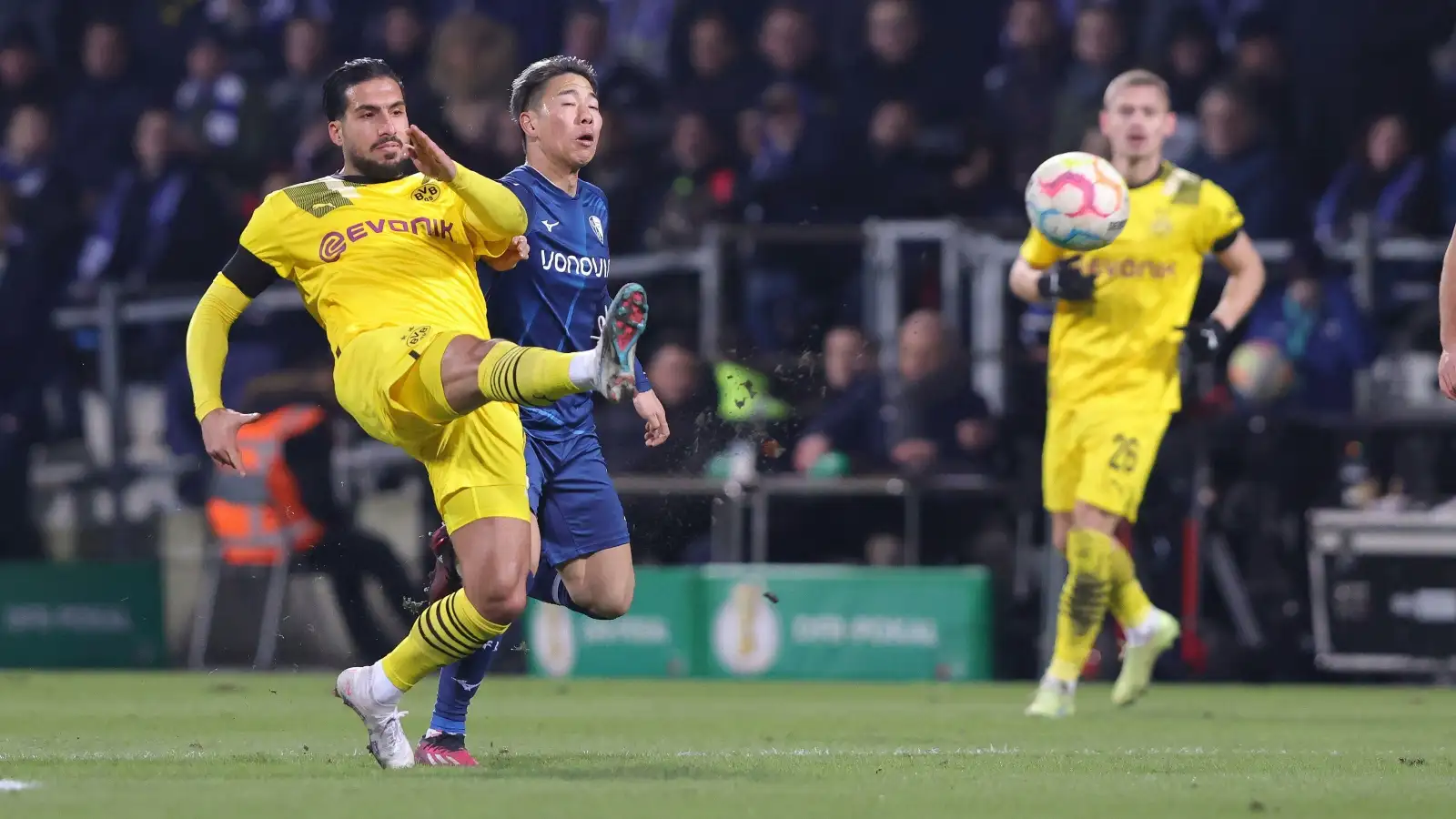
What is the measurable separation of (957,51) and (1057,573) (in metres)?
3.89

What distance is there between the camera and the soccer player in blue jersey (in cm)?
703

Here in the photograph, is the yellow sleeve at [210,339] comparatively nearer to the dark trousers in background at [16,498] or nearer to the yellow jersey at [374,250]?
the yellow jersey at [374,250]

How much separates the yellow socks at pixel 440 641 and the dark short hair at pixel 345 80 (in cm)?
152

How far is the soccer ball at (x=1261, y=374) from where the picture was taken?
40.0ft

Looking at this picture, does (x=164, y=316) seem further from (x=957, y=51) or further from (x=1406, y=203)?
(x=1406, y=203)

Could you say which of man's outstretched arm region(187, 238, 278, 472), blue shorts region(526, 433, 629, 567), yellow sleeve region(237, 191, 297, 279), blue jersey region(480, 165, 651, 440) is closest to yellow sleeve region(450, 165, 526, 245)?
blue jersey region(480, 165, 651, 440)

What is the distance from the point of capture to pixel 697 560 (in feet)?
43.5

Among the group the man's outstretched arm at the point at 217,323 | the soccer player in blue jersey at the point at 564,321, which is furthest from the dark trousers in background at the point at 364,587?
the man's outstretched arm at the point at 217,323

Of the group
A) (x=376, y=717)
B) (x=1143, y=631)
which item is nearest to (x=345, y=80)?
(x=376, y=717)

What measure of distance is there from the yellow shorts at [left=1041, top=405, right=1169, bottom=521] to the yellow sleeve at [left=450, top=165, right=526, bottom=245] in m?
3.41

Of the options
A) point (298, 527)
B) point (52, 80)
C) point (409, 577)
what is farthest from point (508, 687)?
point (52, 80)

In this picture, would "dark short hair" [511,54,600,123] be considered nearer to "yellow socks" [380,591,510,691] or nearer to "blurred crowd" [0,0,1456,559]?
"yellow socks" [380,591,510,691]

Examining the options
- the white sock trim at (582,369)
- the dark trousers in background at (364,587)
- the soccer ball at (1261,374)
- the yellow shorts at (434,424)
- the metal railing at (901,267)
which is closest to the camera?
the white sock trim at (582,369)

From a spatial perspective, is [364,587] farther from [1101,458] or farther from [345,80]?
[345,80]
